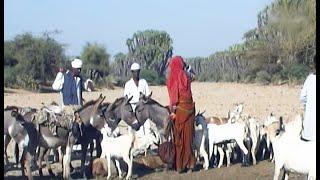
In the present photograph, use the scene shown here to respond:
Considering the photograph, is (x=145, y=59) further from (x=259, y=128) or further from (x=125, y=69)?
(x=259, y=128)

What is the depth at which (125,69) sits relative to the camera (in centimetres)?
4447

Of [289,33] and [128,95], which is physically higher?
[289,33]

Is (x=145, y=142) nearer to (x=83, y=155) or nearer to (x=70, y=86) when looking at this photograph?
(x=83, y=155)

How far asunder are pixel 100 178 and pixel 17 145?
4.82ft

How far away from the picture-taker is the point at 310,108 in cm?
979

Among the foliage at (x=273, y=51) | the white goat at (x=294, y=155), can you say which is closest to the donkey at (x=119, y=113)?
the white goat at (x=294, y=155)

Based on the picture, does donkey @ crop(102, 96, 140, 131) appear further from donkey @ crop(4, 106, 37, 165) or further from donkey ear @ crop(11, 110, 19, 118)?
donkey ear @ crop(11, 110, 19, 118)

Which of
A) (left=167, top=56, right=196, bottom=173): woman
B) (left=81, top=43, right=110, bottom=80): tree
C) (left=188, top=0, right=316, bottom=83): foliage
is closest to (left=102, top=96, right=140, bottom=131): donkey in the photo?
(left=167, top=56, right=196, bottom=173): woman

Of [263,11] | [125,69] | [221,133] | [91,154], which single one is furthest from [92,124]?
[125,69]

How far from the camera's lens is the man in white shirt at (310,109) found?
9.73 m

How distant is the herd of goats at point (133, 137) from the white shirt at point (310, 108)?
0.16 m

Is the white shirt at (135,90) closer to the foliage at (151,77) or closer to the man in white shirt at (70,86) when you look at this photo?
the man in white shirt at (70,86)

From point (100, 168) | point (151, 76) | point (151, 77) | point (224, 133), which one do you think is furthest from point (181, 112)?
point (151, 76)

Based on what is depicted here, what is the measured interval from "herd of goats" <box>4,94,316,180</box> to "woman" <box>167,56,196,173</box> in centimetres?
21
